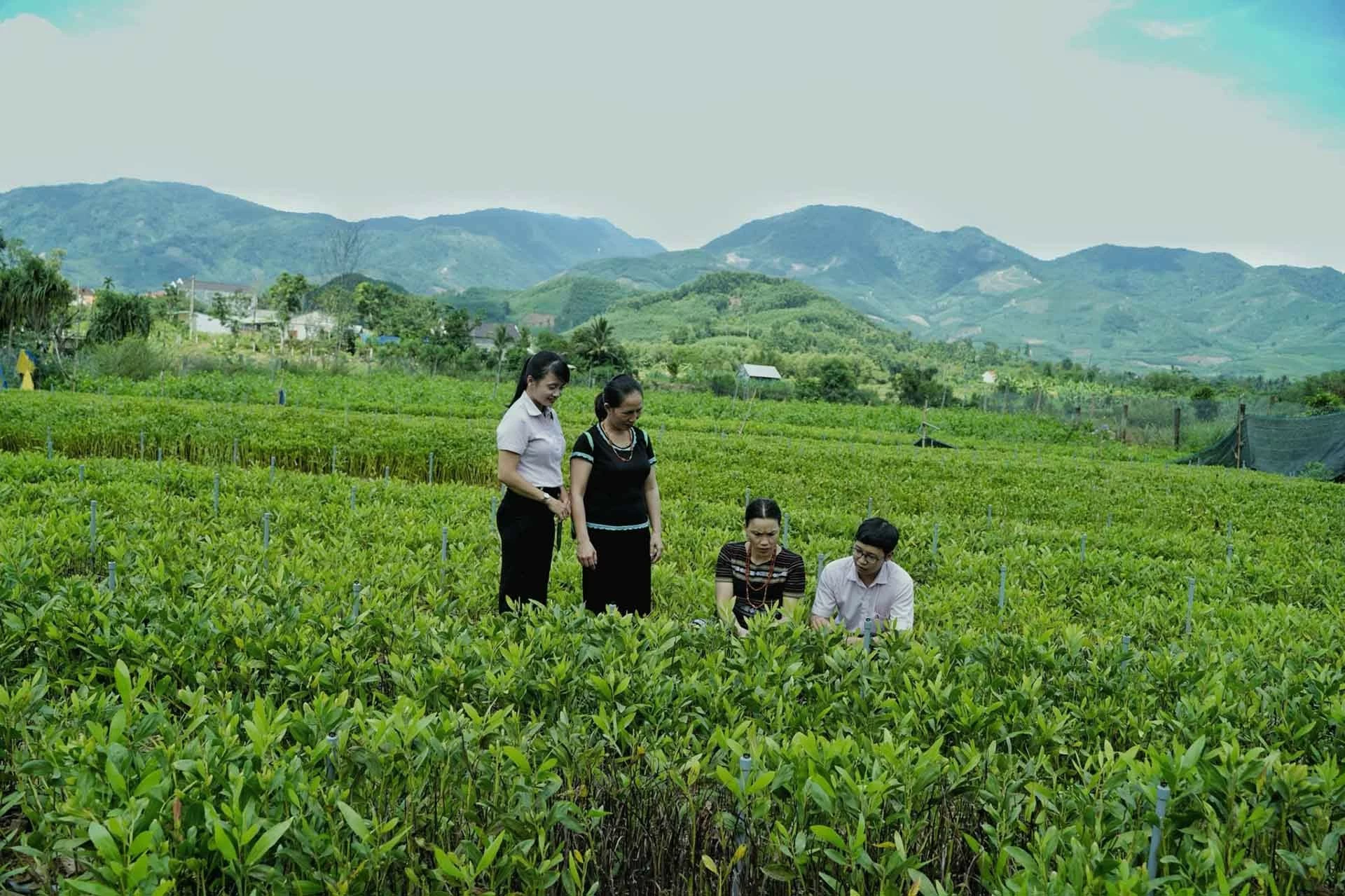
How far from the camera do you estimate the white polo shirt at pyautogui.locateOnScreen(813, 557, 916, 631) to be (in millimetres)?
5281

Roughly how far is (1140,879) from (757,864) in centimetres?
102

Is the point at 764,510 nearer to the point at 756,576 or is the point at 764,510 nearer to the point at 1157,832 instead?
the point at 756,576

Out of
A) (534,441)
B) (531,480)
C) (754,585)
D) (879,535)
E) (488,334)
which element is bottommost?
(754,585)

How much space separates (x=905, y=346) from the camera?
107 m

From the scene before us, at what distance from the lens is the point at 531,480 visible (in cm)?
553

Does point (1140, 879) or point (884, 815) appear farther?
point (884, 815)

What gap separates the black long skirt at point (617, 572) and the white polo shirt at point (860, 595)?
104cm

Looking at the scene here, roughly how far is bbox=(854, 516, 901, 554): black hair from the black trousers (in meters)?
1.79

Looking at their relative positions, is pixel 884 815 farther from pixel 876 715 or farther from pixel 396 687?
pixel 396 687

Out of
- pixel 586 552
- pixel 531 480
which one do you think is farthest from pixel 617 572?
pixel 531 480

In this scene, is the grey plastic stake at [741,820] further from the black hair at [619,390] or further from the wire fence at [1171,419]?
the wire fence at [1171,419]

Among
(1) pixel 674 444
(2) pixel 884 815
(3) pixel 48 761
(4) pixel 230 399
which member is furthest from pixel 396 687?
(4) pixel 230 399

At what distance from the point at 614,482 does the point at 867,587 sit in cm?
155

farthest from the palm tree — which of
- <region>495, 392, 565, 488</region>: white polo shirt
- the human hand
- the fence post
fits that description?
the human hand
